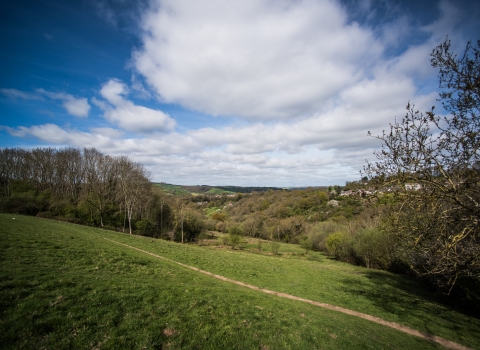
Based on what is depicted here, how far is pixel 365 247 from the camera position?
3712 centimetres

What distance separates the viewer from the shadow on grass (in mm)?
14500

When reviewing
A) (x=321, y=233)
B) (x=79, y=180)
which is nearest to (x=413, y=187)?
(x=321, y=233)

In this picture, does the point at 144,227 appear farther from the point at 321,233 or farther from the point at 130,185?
the point at 321,233

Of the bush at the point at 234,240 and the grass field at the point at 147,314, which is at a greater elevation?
the grass field at the point at 147,314

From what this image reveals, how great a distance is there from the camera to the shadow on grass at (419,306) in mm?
14500

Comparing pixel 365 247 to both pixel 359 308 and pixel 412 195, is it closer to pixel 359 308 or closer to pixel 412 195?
pixel 359 308

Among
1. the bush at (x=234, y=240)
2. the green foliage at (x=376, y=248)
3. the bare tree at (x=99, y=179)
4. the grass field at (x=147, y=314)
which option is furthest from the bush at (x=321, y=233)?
the bare tree at (x=99, y=179)

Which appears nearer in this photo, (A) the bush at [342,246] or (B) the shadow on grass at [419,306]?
(B) the shadow on grass at [419,306]

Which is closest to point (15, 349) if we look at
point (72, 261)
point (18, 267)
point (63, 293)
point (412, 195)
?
point (63, 293)

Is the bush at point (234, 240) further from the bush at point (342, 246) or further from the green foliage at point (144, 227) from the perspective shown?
the bush at point (342, 246)

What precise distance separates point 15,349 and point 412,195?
14.4 meters

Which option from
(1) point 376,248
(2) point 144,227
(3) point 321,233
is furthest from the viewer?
(3) point 321,233

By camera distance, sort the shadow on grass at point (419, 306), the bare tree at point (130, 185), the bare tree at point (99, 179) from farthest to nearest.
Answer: the bare tree at point (99, 179), the bare tree at point (130, 185), the shadow on grass at point (419, 306)

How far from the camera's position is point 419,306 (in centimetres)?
1794
